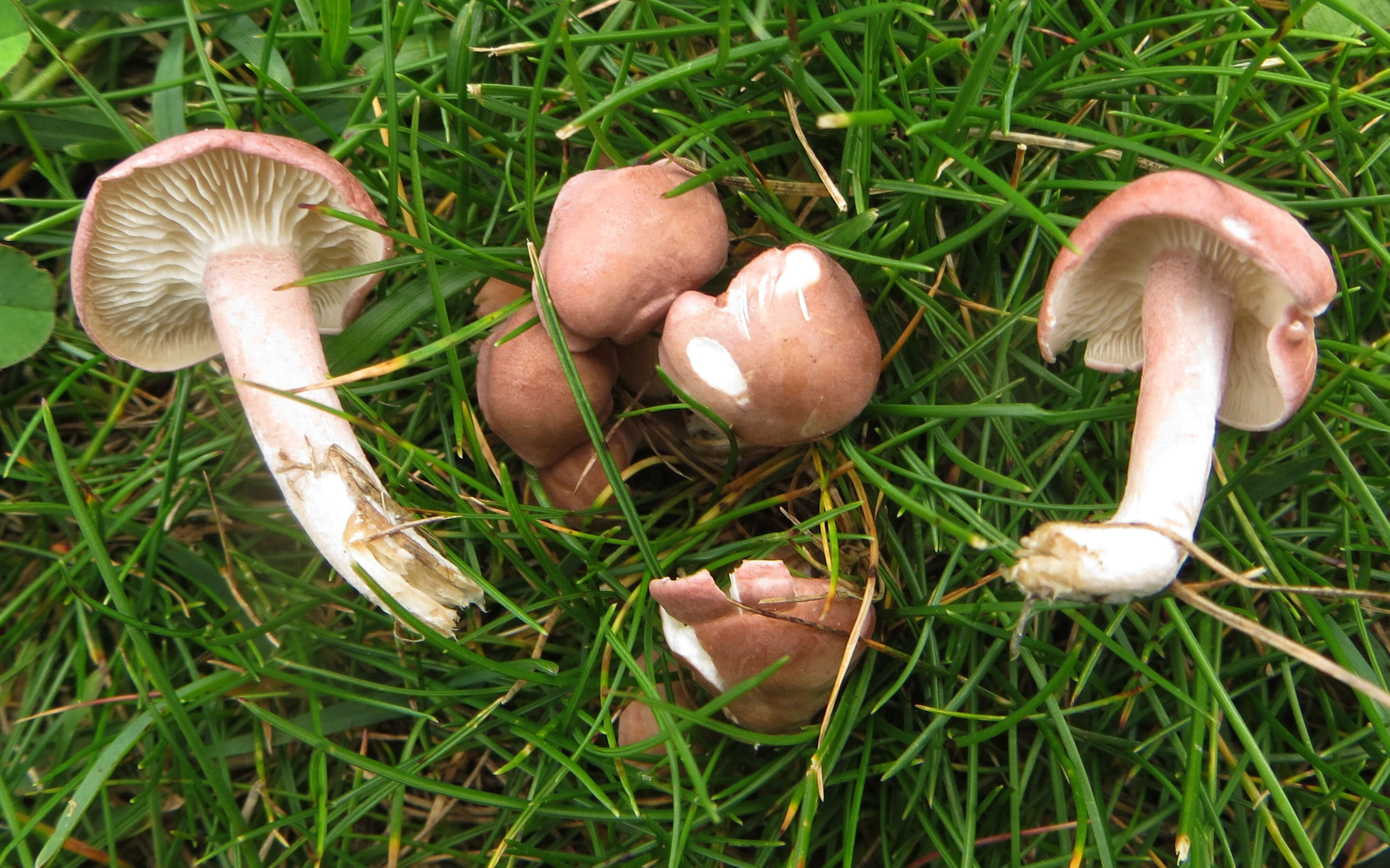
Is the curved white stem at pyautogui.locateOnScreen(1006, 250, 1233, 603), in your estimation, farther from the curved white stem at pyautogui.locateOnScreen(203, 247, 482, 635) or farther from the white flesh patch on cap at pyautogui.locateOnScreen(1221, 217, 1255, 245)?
the curved white stem at pyautogui.locateOnScreen(203, 247, 482, 635)

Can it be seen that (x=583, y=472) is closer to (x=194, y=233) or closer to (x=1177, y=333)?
(x=194, y=233)

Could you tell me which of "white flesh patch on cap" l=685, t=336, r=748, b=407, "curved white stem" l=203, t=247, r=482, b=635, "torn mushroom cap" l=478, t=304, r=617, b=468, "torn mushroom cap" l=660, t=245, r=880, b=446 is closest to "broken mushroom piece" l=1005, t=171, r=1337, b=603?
"torn mushroom cap" l=660, t=245, r=880, b=446

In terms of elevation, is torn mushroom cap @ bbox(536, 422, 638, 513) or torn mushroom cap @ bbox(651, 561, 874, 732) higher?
torn mushroom cap @ bbox(536, 422, 638, 513)

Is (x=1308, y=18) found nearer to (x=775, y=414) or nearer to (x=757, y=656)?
(x=775, y=414)

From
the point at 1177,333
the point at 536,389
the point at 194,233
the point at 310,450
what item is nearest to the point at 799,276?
the point at 536,389

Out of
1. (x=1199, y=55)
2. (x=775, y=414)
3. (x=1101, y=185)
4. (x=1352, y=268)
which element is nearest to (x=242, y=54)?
(x=775, y=414)

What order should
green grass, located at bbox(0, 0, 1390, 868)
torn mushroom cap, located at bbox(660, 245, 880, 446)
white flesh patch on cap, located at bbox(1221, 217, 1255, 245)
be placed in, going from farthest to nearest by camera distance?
1. green grass, located at bbox(0, 0, 1390, 868)
2. torn mushroom cap, located at bbox(660, 245, 880, 446)
3. white flesh patch on cap, located at bbox(1221, 217, 1255, 245)
